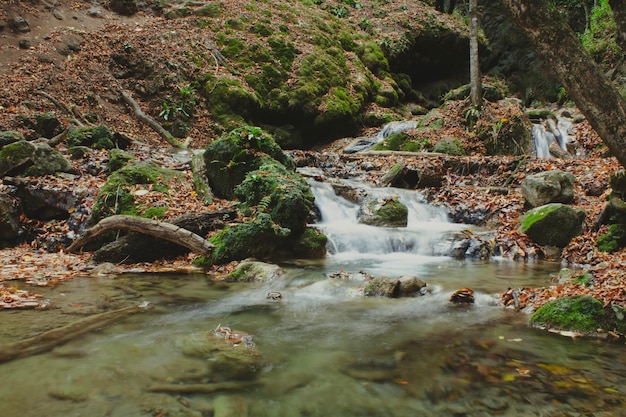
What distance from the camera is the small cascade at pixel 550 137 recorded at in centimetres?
1431

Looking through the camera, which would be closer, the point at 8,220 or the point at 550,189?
the point at 8,220

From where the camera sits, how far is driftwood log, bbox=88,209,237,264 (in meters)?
6.95

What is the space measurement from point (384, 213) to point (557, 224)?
11.6 ft

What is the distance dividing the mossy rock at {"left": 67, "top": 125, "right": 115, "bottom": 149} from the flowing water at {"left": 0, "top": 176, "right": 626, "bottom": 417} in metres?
6.19

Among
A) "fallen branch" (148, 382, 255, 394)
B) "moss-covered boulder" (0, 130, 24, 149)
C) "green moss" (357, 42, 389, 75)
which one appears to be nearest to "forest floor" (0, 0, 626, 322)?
"moss-covered boulder" (0, 130, 24, 149)

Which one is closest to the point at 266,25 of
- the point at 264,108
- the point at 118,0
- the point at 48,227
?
the point at 264,108

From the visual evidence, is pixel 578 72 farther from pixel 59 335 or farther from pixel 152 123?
pixel 152 123

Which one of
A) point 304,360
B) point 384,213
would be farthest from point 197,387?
point 384,213

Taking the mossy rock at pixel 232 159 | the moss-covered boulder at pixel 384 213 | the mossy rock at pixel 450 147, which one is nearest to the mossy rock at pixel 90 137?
the mossy rock at pixel 232 159

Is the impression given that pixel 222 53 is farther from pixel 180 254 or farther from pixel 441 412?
pixel 441 412

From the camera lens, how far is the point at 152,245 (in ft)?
23.5

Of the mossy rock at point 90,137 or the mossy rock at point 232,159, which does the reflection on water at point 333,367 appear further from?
the mossy rock at point 90,137

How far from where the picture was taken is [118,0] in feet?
61.7

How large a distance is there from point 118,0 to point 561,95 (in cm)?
2379
